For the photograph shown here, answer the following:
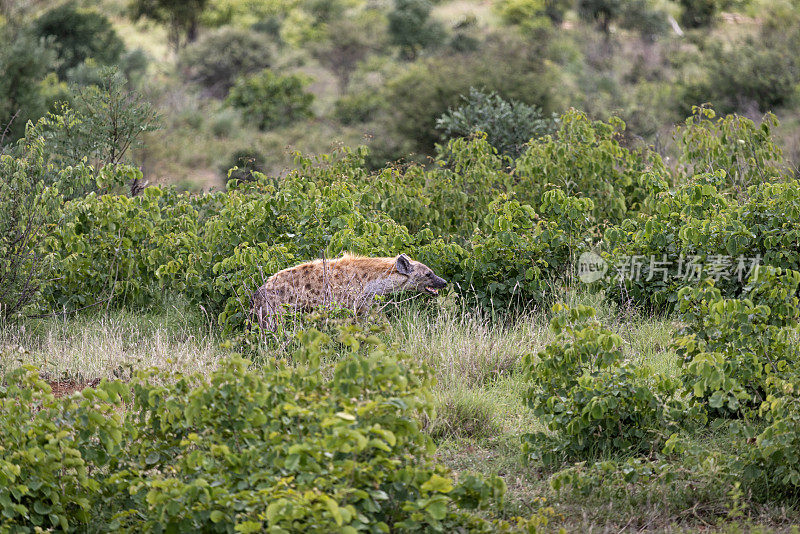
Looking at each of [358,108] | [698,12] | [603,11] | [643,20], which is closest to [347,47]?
[358,108]

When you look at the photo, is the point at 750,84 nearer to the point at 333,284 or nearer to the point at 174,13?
the point at 333,284

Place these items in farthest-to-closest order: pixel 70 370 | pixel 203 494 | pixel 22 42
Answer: pixel 22 42 < pixel 70 370 < pixel 203 494

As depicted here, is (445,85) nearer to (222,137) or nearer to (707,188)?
(222,137)

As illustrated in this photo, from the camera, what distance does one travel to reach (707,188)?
7492mm

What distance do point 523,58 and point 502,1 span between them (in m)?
22.1

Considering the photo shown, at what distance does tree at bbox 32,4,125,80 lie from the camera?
26.5m

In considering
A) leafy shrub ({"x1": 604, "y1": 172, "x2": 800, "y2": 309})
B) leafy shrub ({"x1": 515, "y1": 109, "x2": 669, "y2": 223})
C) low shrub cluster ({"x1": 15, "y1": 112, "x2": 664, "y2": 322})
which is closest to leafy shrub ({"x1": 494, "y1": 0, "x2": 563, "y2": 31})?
leafy shrub ({"x1": 515, "y1": 109, "x2": 669, "y2": 223})

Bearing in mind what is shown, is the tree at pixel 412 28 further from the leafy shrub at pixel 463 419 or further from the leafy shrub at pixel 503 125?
the leafy shrub at pixel 463 419

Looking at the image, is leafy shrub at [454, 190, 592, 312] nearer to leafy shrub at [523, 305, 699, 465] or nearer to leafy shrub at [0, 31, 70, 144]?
leafy shrub at [523, 305, 699, 465]

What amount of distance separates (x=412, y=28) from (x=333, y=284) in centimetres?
2901

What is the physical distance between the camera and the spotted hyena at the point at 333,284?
23.5 ft

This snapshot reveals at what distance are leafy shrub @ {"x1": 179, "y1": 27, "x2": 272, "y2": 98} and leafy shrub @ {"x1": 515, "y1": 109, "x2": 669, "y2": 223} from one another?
77.6 ft

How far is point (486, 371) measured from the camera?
6660 millimetres

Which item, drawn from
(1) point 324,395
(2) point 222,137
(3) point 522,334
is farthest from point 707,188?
(2) point 222,137
